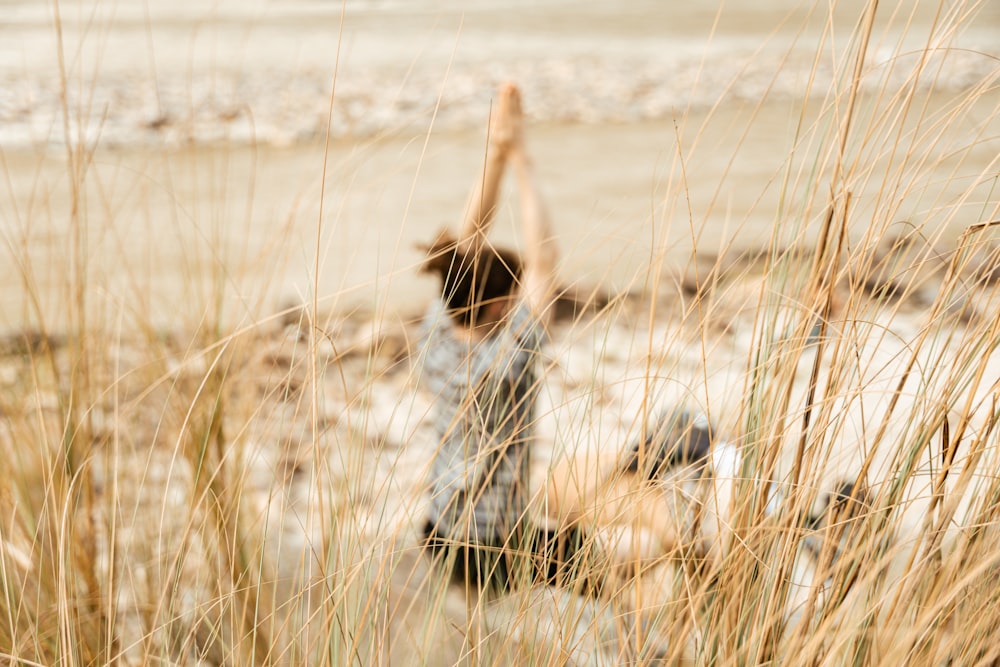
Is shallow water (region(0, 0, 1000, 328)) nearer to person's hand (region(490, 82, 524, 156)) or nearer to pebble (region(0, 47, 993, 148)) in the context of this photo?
pebble (region(0, 47, 993, 148))

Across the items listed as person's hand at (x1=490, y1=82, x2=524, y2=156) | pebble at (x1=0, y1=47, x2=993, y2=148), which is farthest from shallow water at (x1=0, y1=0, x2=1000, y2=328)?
person's hand at (x1=490, y1=82, x2=524, y2=156)

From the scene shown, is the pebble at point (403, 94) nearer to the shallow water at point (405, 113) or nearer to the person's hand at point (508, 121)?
the shallow water at point (405, 113)

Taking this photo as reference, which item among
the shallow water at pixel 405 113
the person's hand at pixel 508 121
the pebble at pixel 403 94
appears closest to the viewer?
the person's hand at pixel 508 121

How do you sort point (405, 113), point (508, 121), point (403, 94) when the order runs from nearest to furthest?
point (508, 121) < point (405, 113) < point (403, 94)

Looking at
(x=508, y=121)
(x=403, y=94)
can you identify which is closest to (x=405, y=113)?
(x=403, y=94)

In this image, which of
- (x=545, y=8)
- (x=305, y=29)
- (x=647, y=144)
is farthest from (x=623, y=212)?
(x=545, y=8)

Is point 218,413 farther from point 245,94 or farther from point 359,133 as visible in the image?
point 245,94

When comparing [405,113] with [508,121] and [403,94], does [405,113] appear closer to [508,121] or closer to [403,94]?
[403,94]

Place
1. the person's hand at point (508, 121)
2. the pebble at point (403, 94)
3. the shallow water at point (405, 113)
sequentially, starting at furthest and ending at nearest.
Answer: the pebble at point (403, 94) → the shallow water at point (405, 113) → the person's hand at point (508, 121)

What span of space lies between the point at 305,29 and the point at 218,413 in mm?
7198

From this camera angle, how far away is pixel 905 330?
2365mm

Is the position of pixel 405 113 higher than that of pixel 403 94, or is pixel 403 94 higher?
pixel 403 94

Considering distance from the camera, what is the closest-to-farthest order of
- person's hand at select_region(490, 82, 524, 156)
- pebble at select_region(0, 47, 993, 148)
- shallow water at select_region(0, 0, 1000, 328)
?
person's hand at select_region(490, 82, 524, 156)
shallow water at select_region(0, 0, 1000, 328)
pebble at select_region(0, 47, 993, 148)

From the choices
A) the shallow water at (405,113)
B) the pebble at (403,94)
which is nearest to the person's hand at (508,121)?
the shallow water at (405,113)
